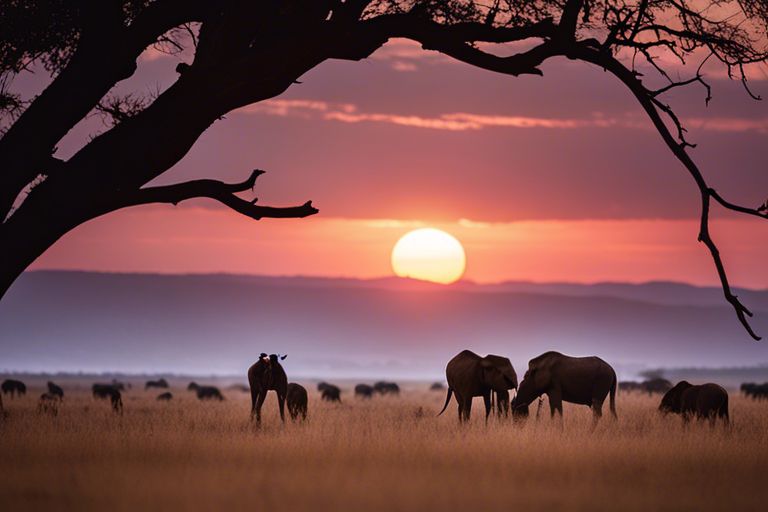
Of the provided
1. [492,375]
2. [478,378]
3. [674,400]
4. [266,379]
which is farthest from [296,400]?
[674,400]

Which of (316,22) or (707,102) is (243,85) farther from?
(707,102)

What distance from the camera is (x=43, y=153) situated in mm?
17422

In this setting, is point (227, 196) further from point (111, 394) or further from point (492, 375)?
point (111, 394)

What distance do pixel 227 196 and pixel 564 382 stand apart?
36.3 feet

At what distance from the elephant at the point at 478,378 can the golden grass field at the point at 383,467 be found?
1.24m

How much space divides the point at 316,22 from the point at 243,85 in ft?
4.09

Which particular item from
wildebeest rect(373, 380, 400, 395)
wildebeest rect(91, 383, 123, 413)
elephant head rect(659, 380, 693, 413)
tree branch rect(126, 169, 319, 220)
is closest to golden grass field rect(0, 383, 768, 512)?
elephant head rect(659, 380, 693, 413)

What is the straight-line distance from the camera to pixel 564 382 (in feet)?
86.7

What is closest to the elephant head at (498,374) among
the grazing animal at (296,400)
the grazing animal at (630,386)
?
the grazing animal at (296,400)

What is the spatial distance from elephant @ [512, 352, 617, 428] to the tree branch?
999 centimetres

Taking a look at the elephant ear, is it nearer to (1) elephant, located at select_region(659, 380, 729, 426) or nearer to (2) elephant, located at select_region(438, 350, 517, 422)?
(2) elephant, located at select_region(438, 350, 517, 422)

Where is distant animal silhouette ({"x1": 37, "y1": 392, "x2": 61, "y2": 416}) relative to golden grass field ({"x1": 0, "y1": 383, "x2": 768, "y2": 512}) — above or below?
above

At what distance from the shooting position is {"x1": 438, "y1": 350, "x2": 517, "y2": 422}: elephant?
2625 cm

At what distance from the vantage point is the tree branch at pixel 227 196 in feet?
56.4
